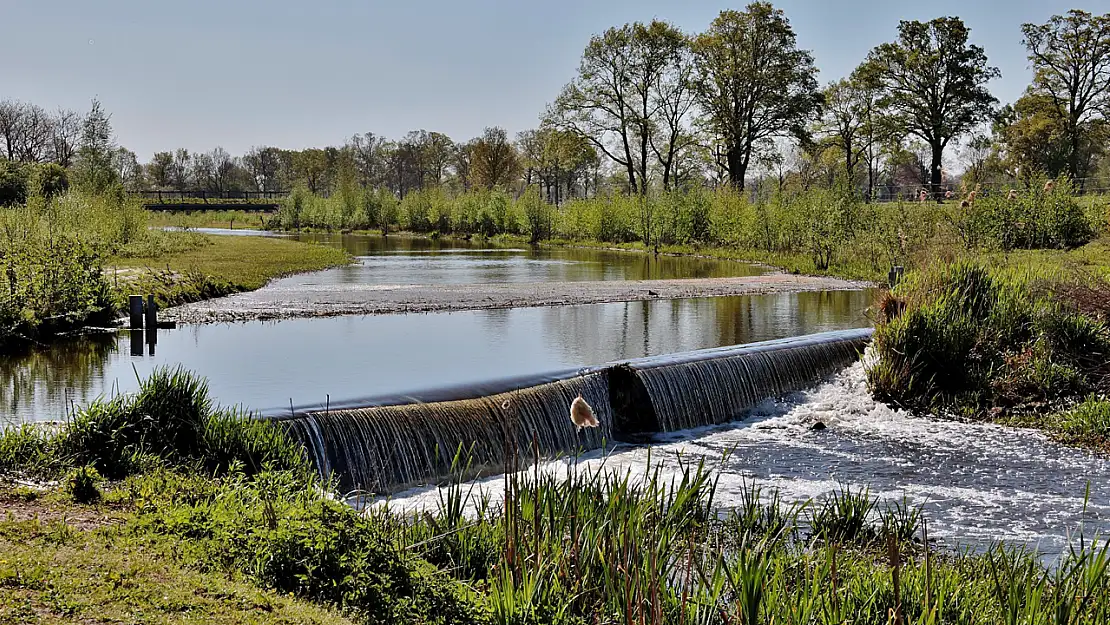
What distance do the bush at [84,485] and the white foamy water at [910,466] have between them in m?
2.08

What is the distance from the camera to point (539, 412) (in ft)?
32.0

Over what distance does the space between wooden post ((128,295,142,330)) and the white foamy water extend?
8.43 metres

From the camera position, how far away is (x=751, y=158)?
48.1 metres

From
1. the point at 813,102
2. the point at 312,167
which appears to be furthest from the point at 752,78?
the point at 312,167

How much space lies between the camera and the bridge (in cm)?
7944

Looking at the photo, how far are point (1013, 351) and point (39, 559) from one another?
11.1 m

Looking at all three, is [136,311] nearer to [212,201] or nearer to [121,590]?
[121,590]

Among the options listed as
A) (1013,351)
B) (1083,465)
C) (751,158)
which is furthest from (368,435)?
(751,158)

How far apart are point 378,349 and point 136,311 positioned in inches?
165

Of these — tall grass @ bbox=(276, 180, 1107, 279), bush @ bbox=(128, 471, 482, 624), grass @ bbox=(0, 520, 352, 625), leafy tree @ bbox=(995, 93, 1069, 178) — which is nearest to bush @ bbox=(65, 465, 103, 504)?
bush @ bbox=(128, 471, 482, 624)

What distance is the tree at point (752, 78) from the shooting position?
45.3 meters

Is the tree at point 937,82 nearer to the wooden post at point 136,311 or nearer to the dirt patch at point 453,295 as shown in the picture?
the dirt patch at point 453,295

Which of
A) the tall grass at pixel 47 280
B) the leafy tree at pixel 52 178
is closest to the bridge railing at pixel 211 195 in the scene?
the leafy tree at pixel 52 178

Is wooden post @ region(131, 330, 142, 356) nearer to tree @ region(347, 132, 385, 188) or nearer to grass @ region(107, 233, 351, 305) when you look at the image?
grass @ region(107, 233, 351, 305)
